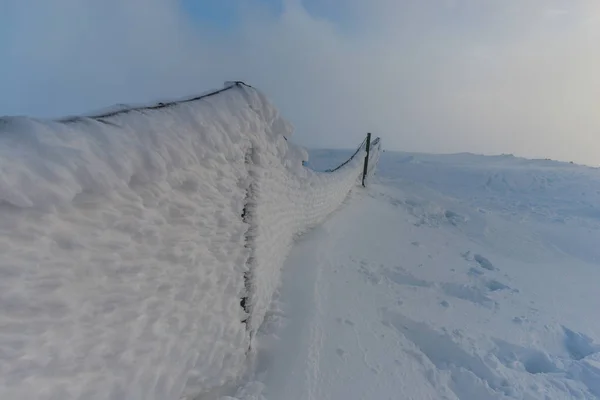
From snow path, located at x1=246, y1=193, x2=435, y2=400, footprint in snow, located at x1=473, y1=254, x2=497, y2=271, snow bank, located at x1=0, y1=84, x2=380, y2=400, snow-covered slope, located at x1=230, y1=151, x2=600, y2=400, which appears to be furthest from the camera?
footprint in snow, located at x1=473, y1=254, x2=497, y2=271

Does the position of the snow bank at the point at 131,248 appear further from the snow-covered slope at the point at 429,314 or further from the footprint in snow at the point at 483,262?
the footprint in snow at the point at 483,262

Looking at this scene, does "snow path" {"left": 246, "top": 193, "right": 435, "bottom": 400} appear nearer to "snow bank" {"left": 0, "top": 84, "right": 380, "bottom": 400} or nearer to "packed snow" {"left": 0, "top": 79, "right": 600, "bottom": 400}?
"packed snow" {"left": 0, "top": 79, "right": 600, "bottom": 400}

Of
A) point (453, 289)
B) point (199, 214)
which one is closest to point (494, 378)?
point (453, 289)

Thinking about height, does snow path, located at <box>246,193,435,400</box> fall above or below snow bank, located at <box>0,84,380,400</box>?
below

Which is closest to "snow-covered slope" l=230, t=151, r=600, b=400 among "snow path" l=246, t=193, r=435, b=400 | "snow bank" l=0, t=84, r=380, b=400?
"snow path" l=246, t=193, r=435, b=400

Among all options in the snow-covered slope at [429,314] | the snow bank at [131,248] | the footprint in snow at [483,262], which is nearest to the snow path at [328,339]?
the snow-covered slope at [429,314]

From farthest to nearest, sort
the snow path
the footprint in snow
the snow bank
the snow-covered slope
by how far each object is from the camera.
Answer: the footprint in snow < the snow-covered slope < the snow path < the snow bank
